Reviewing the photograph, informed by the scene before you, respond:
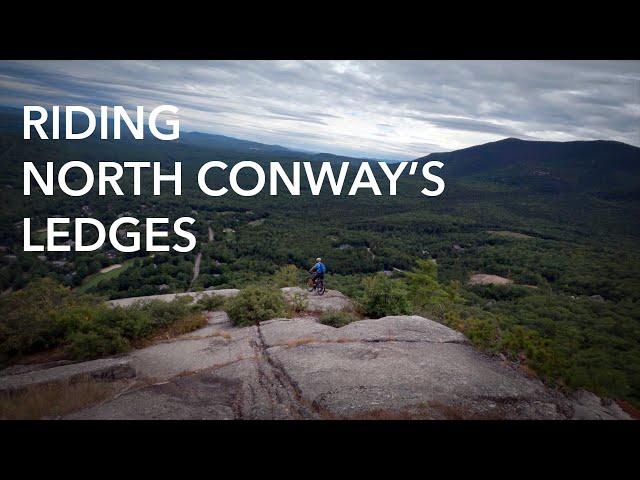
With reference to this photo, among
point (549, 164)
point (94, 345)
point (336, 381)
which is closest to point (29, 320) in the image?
point (94, 345)

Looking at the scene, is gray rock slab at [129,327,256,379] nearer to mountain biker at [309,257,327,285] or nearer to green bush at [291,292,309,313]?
green bush at [291,292,309,313]

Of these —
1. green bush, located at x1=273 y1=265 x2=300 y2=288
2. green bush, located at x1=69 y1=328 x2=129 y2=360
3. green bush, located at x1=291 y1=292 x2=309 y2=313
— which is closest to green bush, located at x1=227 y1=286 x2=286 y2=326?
green bush, located at x1=291 y1=292 x2=309 y2=313

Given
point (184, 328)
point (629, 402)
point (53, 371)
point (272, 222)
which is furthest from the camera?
point (272, 222)

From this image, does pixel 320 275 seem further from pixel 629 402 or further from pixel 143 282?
pixel 143 282

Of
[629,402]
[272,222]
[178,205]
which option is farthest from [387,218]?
[629,402]

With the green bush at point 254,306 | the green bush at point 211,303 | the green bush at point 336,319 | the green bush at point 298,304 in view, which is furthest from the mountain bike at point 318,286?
the green bush at point 211,303

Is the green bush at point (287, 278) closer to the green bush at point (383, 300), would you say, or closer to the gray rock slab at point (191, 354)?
the green bush at point (383, 300)

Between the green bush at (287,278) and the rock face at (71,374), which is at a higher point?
the green bush at (287,278)
